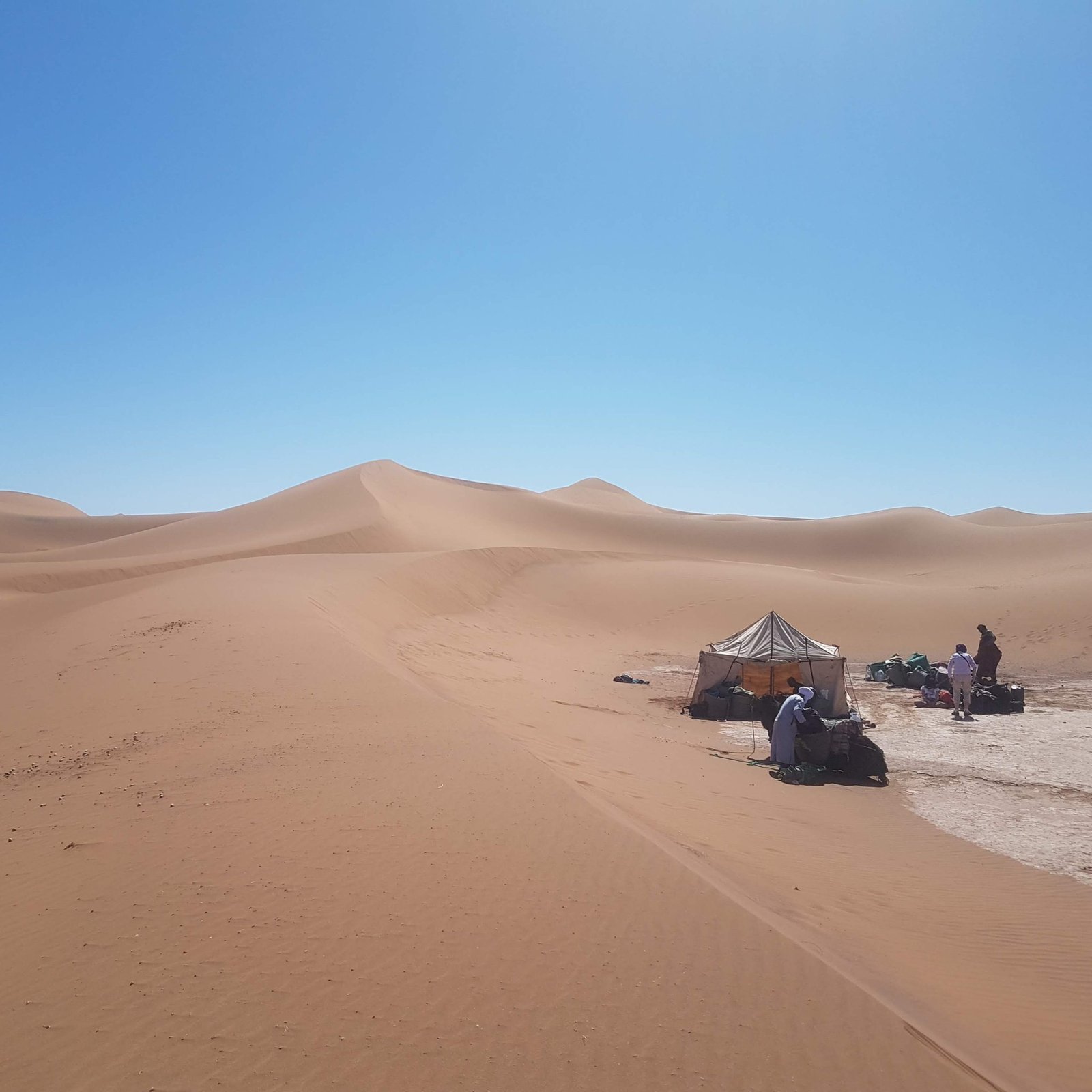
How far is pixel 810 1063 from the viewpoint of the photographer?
155 inches

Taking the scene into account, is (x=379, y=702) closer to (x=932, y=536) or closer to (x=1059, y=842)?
(x=1059, y=842)

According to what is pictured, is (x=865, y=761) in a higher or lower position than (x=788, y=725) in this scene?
lower

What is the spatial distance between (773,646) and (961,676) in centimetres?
349

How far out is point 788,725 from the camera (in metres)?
11.8

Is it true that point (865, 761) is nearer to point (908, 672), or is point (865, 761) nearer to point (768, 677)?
point (768, 677)

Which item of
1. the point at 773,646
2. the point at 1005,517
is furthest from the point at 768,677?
the point at 1005,517

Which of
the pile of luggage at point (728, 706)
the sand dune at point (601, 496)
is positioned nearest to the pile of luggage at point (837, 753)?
the pile of luggage at point (728, 706)

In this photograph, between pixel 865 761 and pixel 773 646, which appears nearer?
pixel 865 761

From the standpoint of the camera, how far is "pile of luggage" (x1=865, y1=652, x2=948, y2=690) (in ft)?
61.6

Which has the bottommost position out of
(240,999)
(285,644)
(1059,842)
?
(1059,842)

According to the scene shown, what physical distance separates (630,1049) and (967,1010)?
220 centimetres

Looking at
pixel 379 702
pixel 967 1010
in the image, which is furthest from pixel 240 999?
pixel 379 702

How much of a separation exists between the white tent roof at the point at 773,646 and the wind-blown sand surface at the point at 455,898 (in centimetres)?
193

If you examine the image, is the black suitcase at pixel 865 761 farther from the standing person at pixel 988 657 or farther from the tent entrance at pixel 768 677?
the standing person at pixel 988 657
